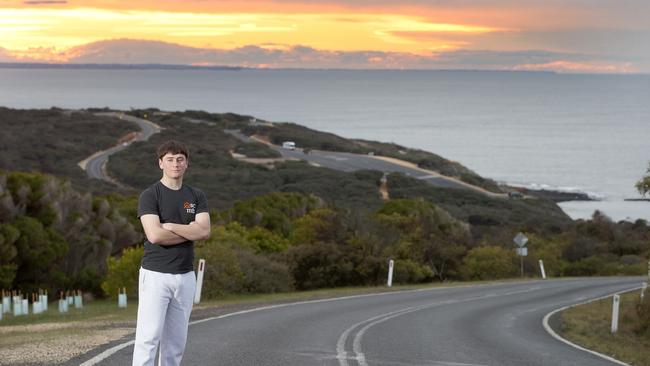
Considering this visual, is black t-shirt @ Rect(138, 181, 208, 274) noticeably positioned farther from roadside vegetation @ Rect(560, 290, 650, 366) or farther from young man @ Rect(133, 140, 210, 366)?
roadside vegetation @ Rect(560, 290, 650, 366)

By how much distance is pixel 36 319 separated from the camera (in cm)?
2080

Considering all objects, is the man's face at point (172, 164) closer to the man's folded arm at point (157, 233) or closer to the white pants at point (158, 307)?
the man's folded arm at point (157, 233)

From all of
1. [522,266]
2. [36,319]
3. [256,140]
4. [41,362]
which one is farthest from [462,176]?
[41,362]

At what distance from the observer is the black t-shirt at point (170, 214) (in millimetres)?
8078

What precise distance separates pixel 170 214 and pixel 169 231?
6.9 inches

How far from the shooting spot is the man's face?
8.14 m

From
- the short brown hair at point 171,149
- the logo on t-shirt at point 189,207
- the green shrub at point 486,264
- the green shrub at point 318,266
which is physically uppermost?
the short brown hair at point 171,149

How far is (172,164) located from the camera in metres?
8.14

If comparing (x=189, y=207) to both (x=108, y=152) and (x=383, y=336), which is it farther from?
(x=108, y=152)

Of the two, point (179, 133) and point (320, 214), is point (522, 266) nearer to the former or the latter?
point (320, 214)

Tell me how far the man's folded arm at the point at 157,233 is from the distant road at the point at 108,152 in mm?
78485

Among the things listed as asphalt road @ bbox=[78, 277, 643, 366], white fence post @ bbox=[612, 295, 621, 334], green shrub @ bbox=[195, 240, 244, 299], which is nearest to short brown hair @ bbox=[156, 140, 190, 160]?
Result: asphalt road @ bbox=[78, 277, 643, 366]

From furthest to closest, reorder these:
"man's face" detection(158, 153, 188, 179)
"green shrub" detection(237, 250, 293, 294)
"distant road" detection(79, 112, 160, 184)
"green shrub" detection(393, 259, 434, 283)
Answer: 1. "distant road" detection(79, 112, 160, 184)
2. "green shrub" detection(393, 259, 434, 283)
3. "green shrub" detection(237, 250, 293, 294)
4. "man's face" detection(158, 153, 188, 179)

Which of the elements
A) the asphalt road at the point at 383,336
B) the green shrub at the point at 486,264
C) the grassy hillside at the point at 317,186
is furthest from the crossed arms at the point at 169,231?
the grassy hillside at the point at 317,186
